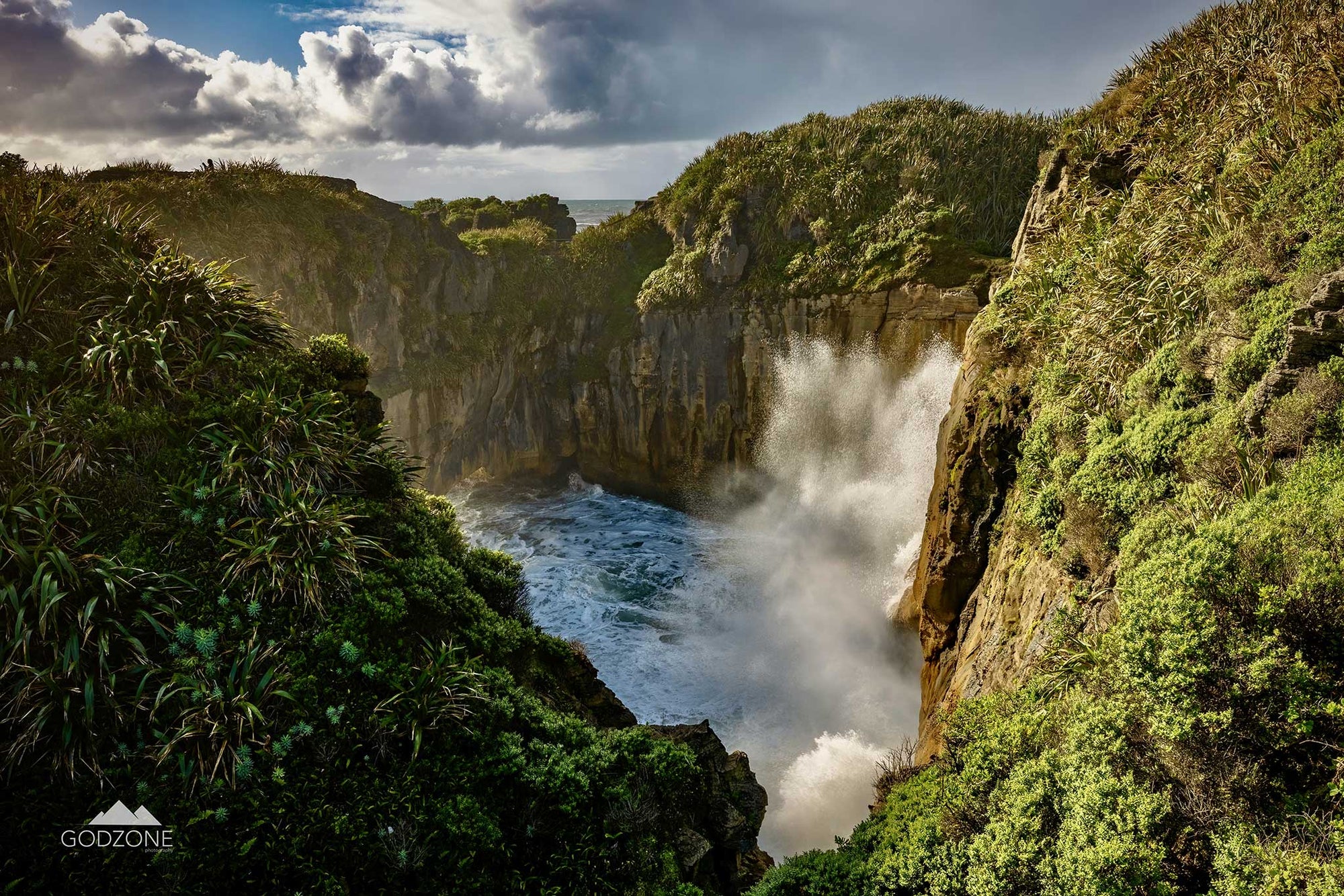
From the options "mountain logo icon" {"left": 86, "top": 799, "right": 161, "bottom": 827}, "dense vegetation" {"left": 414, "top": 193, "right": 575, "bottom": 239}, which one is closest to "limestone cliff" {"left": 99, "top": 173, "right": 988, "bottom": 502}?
"dense vegetation" {"left": 414, "top": 193, "right": 575, "bottom": 239}

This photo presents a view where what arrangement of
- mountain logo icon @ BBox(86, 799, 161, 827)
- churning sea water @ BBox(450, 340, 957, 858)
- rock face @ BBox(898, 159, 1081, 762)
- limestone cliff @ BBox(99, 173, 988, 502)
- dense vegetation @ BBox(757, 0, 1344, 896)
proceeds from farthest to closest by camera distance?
limestone cliff @ BBox(99, 173, 988, 502) → churning sea water @ BBox(450, 340, 957, 858) → rock face @ BBox(898, 159, 1081, 762) → mountain logo icon @ BBox(86, 799, 161, 827) → dense vegetation @ BBox(757, 0, 1344, 896)

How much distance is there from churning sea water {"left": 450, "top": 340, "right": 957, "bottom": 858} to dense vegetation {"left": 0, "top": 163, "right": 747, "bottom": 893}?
631 cm

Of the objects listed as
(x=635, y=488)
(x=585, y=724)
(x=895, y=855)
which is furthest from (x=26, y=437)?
(x=635, y=488)

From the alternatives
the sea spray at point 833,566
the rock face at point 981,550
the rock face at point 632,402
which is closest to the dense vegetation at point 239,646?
the rock face at point 981,550

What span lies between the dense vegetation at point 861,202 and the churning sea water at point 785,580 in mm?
2833

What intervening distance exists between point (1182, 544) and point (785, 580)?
1350 cm

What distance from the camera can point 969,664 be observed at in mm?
9016

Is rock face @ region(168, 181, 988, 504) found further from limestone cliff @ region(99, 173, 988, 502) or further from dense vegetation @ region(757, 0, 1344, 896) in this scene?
dense vegetation @ region(757, 0, 1344, 896)

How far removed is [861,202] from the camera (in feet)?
74.1

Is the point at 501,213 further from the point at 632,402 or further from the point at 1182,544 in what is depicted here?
the point at 1182,544

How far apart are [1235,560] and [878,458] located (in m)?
15.2

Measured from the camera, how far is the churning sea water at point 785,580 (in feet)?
42.6

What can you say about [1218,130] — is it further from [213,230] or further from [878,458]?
[213,230]

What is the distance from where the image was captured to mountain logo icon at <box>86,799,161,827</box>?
4.93 meters
